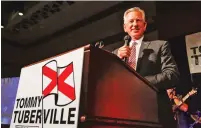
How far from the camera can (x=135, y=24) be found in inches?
51.6

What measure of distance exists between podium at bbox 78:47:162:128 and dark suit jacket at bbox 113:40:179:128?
11cm

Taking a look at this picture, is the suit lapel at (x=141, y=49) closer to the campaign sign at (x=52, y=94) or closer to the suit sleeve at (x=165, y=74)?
the suit sleeve at (x=165, y=74)

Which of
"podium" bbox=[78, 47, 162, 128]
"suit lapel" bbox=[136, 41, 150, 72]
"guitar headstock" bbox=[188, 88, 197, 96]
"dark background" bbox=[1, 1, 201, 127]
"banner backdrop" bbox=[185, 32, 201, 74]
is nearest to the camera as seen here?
"podium" bbox=[78, 47, 162, 128]

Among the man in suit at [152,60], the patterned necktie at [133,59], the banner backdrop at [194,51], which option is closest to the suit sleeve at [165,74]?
the man in suit at [152,60]

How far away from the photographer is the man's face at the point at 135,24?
1312mm

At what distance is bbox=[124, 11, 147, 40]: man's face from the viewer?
1.31m

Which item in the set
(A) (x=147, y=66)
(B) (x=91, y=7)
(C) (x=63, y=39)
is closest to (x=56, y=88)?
(A) (x=147, y=66)

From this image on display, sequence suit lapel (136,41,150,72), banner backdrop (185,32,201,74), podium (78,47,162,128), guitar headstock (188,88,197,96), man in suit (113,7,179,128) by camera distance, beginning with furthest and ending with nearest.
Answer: banner backdrop (185,32,201,74)
guitar headstock (188,88,197,96)
suit lapel (136,41,150,72)
man in suit (113,7,179,128)
podium (78,47,162,128)

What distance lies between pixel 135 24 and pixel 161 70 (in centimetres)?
27

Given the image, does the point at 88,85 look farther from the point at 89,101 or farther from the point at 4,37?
the point at 4,37

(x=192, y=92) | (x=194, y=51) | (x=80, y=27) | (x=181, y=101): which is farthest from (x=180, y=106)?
(x=80, y=27)

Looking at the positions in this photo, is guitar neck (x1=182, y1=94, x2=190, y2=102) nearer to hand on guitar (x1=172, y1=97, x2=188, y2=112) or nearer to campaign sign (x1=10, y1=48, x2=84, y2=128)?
hand on guitar (x1=172, y1=97, x2=188, y2=112)

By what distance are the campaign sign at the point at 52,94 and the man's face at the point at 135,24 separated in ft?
1.71

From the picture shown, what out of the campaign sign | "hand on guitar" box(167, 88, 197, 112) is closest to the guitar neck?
"hand on guitar" box(167, 88, 197, 112)
